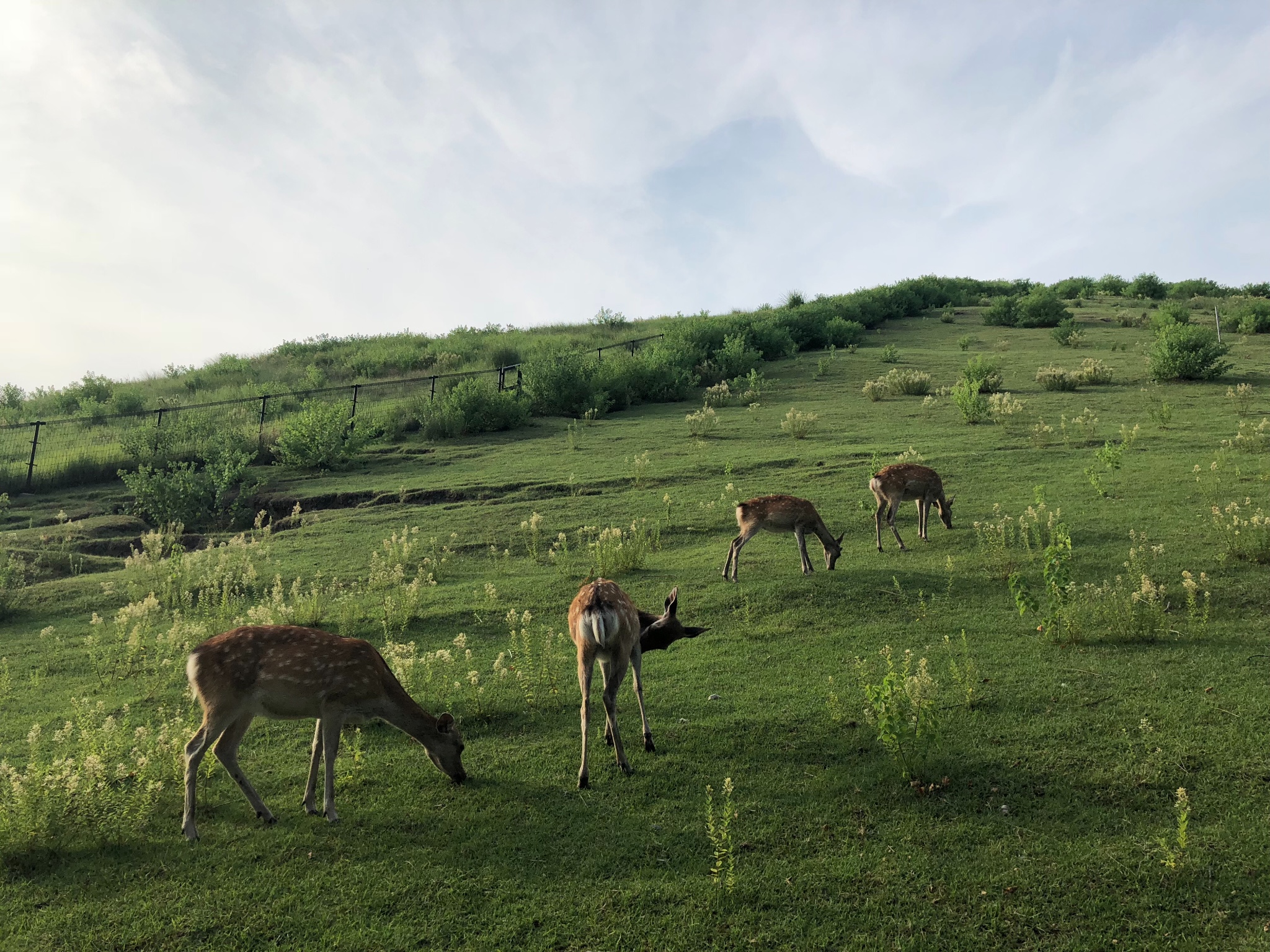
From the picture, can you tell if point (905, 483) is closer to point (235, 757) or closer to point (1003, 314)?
point (235, 757)

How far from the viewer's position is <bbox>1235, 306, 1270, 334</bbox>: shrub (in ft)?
114

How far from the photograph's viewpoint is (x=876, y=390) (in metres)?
28.2

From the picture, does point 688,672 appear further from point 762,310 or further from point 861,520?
point 762,310

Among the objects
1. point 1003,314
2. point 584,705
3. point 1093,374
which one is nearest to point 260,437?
point 584,705

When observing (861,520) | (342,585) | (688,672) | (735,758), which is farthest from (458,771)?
(861,520)

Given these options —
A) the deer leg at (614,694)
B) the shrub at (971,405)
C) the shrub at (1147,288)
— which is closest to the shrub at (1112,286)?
the shrub at (1147,288)

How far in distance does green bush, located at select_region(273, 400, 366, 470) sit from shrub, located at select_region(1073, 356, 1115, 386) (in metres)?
24.0

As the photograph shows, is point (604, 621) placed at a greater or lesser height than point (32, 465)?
lesser

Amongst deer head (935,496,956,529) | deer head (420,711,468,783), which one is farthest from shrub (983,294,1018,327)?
deer head (420,711,468,783)

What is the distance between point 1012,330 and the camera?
42500 millimetres

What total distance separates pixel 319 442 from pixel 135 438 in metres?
6.51

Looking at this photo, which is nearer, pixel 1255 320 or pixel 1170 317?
pixel 1255 320

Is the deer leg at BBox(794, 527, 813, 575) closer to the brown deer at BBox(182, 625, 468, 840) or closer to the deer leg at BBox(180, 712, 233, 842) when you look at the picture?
the brown deer at BBox(182, 625, 468, 840)

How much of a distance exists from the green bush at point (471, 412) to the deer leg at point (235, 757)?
22.0 metres
